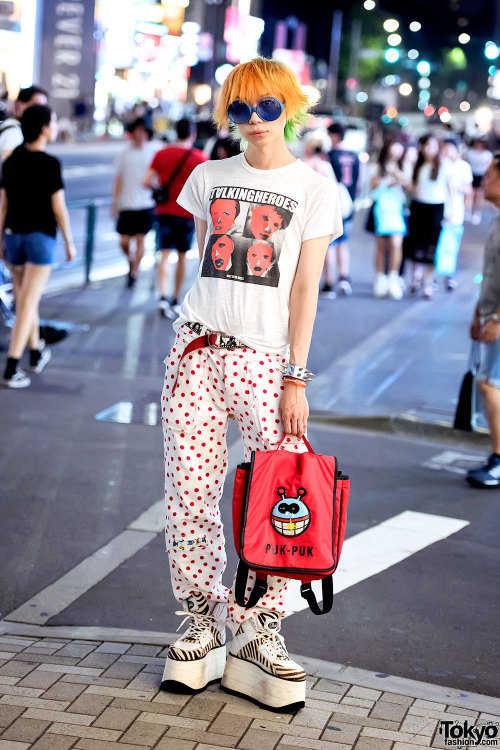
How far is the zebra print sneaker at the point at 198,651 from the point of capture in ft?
11.7

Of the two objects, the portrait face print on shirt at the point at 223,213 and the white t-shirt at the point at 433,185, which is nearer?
the portrait face print on shirt at the point at 223,213

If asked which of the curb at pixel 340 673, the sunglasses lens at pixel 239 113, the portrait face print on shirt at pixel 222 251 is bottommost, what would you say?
the curb at pixel 340 673

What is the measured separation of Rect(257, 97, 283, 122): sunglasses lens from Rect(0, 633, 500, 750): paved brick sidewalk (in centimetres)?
189

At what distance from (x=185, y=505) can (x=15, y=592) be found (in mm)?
1476

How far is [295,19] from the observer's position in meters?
104

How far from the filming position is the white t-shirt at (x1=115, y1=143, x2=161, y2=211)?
12.9 m

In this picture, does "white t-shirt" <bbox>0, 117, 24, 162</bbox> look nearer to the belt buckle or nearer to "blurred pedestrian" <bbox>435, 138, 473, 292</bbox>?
"blurred pedestrian" <bbox>435, 138, 473, 292</bbox>

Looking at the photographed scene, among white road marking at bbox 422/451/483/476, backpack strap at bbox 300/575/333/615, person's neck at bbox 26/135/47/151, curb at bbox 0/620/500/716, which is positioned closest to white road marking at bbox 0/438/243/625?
curb at bbox 0/620/500/716

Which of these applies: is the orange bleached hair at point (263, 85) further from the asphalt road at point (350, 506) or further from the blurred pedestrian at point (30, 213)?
the blurred pedestrian at point (30, 213)

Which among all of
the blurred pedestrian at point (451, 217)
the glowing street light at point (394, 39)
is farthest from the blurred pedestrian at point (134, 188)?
the glowing street light at point (394, 39)

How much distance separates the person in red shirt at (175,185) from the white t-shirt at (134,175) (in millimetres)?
1285

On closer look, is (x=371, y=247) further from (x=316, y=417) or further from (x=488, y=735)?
(x=488, y=735)

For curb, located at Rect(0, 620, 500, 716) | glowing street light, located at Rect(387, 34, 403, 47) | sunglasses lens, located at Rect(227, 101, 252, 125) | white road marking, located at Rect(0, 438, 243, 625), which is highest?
glowing street light, located at Rect(387, 34, 403, 47)

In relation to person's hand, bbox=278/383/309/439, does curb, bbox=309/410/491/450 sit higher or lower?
lower
